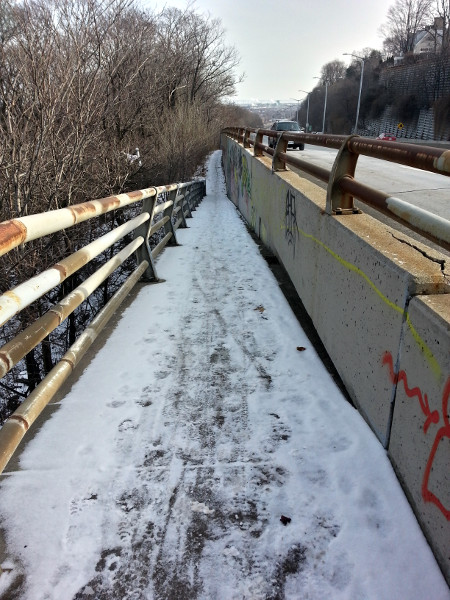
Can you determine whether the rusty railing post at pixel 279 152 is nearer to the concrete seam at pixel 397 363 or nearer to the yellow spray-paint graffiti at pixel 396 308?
the yellow spray-paint graffiti at pixel 396 308

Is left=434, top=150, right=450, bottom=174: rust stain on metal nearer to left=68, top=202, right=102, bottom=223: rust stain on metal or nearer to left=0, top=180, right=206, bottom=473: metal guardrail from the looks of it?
left=0, top=180, right=206, bottom=473: metal guardrail

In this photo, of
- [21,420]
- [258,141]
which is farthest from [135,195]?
[258,141]

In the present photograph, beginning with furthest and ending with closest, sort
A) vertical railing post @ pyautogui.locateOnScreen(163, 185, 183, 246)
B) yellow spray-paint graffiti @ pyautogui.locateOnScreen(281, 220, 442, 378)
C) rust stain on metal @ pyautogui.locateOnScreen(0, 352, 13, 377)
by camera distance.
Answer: vertical railing post @ pyautogui.locateOnScreen(163, 185, 183, 246) → rust stain on metal @ pyautogui.locateOnScreen(0, 352, 13, 377) → yellow spray-paint graffiti @ pyautogui.locateOnScreen(281, 220, 442, 378)

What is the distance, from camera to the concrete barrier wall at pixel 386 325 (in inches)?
68.4

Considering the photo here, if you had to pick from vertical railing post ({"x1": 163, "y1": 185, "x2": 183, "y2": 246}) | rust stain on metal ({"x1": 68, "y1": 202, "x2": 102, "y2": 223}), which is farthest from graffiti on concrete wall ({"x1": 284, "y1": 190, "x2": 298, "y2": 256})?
vertical railing post ({"x1": 163, "y1": 185, "x2": 183, "y2": 246})

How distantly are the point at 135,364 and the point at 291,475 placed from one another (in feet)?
4.82

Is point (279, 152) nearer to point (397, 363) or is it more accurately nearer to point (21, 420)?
point (397, 363)

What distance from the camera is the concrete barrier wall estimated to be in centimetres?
174

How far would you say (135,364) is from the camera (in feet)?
10.6

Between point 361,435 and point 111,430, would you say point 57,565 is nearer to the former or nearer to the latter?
point 111,430

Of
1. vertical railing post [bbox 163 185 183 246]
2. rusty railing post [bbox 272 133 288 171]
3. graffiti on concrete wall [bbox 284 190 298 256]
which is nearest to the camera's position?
graffiti on concrete wall [bbox 284 190 298 256]

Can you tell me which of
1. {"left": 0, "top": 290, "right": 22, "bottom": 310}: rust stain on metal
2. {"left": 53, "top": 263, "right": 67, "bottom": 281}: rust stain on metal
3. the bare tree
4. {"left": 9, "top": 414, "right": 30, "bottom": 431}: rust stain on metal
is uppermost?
the bare tree

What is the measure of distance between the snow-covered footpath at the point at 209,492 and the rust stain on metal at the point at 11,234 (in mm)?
1134

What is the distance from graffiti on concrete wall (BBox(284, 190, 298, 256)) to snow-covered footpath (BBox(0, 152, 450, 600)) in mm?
1552
